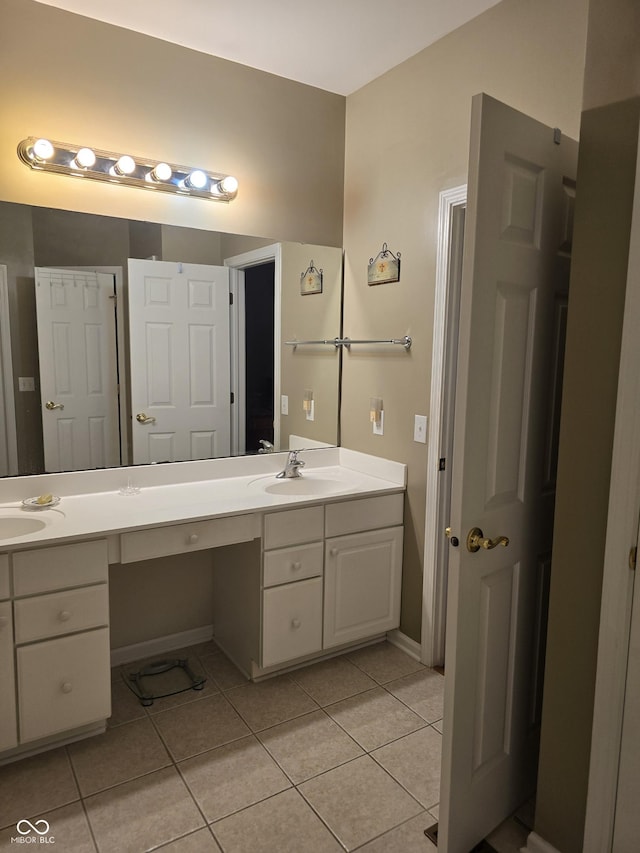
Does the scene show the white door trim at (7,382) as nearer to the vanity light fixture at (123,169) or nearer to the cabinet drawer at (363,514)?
the vanity light fixture at (123,169)

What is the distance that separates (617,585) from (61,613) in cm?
166

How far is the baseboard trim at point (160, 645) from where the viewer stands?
2.61m

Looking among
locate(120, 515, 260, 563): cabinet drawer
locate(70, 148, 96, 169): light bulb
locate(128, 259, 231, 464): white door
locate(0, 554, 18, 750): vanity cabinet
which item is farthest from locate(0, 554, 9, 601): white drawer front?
locate(70, 148, 96, 169): light bulb

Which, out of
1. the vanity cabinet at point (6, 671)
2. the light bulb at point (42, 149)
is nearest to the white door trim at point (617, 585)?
the vanity cabinet at point (6, 671)

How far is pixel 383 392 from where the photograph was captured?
2771 mm

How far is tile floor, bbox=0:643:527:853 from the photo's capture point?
1.70m

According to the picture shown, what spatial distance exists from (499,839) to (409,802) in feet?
0.90

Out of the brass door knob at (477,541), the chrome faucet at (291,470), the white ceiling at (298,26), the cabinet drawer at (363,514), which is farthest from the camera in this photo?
the chrome faucet at (291,470)

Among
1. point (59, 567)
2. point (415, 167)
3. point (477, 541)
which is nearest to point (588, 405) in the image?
point (477, 541)

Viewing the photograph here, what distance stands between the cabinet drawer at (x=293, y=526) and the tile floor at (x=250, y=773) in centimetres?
62

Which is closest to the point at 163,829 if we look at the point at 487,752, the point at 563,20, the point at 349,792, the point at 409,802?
the point at 349,792

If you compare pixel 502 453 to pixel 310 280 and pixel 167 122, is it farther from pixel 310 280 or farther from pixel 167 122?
pixel 167 122

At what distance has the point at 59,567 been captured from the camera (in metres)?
1.92

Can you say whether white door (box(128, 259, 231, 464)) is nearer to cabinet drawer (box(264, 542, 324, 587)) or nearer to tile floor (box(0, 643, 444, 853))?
cabinet drawer (box(264, 542, 324, 587))
